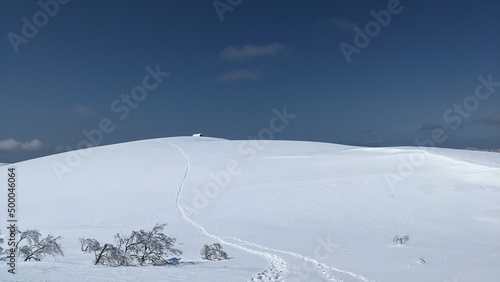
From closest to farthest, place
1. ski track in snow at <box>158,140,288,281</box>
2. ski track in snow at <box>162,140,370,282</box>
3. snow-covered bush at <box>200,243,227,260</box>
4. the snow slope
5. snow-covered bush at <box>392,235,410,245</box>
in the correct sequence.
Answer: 1. ski track in snow at <box>158,140,288,281</box>
2. ski track in snow at <box>162,140,370,282</box>
3. the snow slope
4. snow-covered bush at <box>200,243,227,260</box>
5. snow-covered bush at <box>392,235,410,245</box>

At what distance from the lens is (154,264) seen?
11062mm

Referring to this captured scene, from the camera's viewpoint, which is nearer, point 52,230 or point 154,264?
point 154,264

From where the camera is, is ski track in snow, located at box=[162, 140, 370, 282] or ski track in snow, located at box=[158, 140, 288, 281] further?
A: ski track in snow, located at box=[162, 140, 370, 282]

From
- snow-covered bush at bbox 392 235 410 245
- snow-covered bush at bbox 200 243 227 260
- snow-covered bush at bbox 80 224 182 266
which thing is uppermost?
snow-covered bush at bbox 392 235 410 245

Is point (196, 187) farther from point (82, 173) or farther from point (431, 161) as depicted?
point (431, 161)

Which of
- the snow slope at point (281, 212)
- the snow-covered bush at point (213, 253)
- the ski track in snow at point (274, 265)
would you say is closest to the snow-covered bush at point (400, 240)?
the snow slope at point (281, 212)

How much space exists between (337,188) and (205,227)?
27.6 ft

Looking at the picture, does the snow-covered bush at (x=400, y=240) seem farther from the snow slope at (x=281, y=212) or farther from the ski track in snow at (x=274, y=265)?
the ski track in snow at (x=274, y=265)

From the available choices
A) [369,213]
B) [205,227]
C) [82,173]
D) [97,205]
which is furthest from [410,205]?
[82,173]

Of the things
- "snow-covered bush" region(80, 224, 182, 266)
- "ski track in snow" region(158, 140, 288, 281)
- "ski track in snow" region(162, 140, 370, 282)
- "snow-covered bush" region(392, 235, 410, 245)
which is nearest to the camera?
"ski track in snow" region(158, 140, 288, 281)

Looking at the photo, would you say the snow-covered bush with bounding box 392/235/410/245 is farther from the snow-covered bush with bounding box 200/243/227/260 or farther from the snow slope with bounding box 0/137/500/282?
the snow-covered bush with bounding box 200/243/227/260

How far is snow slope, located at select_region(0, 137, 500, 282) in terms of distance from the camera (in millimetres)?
10828

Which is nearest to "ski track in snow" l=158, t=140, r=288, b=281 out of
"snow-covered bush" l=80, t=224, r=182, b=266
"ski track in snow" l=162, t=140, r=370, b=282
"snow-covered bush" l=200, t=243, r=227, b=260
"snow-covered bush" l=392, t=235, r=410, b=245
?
"ski track in snow" l=162, t=140, r=370, b=282

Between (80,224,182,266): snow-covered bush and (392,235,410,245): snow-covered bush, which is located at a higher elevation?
(392,235,410,245): snow-covered bush
